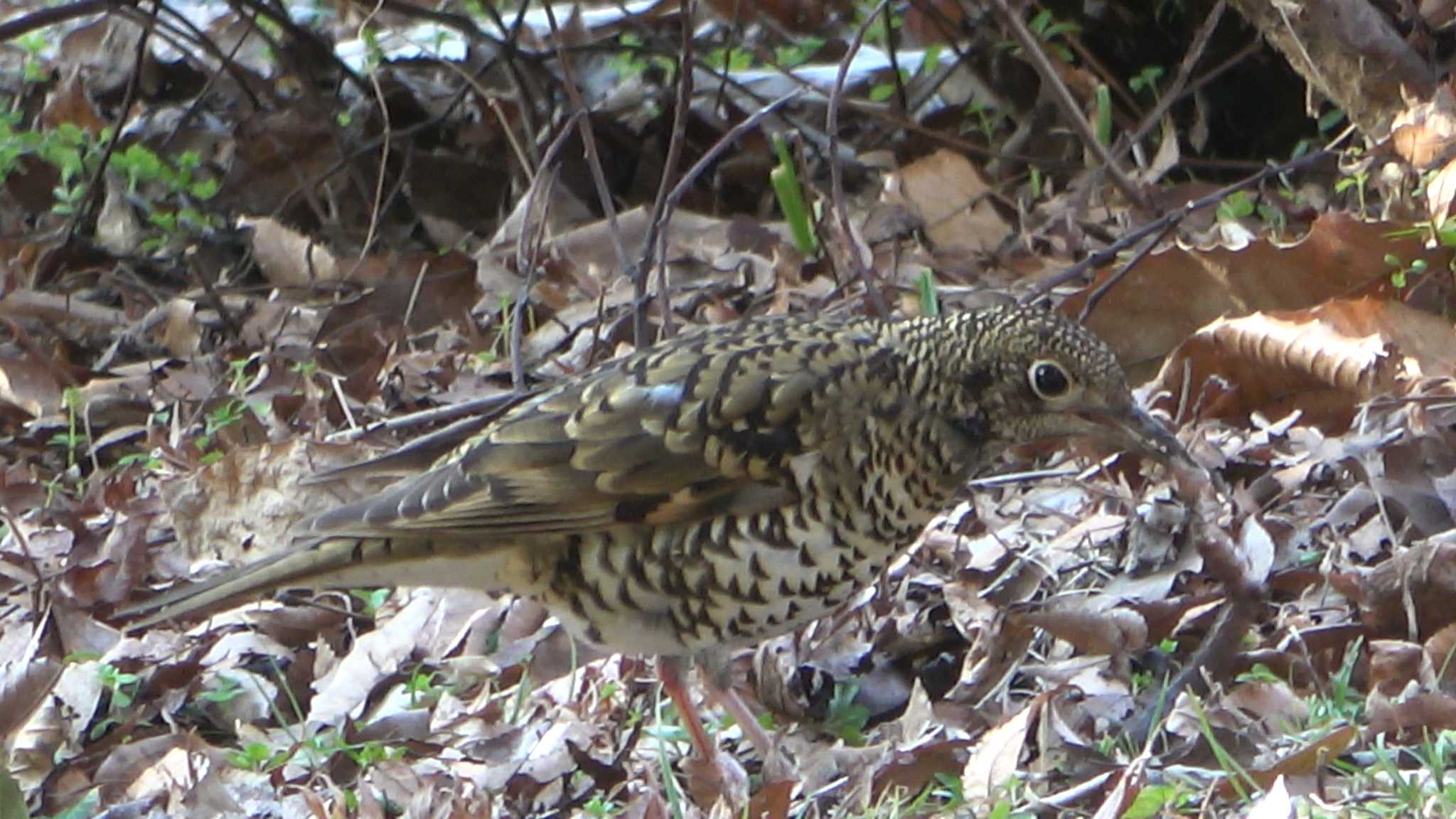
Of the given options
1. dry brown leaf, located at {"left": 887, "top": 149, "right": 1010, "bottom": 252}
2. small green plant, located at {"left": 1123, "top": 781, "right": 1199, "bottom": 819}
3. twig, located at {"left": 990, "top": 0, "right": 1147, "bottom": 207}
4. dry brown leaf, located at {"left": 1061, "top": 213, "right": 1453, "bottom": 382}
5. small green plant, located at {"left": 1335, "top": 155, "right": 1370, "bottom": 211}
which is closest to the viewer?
small green plant, located at {"left": 1123, "top": 781, "right": 1199, "bottom": 819}

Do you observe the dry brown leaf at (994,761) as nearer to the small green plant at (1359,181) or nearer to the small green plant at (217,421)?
the small green plant at (1359,181)

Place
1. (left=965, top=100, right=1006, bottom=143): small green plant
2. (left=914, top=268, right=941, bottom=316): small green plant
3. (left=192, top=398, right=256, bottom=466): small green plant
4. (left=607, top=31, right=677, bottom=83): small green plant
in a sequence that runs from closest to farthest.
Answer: (left=914, top=268, right=941, bottom=316): small green plant → (left=192, top=398, right=256, bottom=466): small green plant → (left=965, top=100, right=1006, bottom=143): small green plant → (left=607, top=31, right=677, bottom=83): small green plant

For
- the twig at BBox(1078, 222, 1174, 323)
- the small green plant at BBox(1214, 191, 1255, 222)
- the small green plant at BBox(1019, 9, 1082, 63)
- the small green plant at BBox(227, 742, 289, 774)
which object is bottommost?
the small green plant at BBox(227, 742, 289, 774)

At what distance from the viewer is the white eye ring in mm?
4191

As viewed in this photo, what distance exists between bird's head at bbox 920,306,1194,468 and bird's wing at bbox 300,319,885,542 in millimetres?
222

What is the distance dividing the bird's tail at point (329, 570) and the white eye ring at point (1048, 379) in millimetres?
1206

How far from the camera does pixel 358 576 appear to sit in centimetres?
449

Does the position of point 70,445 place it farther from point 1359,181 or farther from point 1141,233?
point 1359,181

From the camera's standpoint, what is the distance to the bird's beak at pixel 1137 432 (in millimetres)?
4230

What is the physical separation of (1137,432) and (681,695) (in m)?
1.10

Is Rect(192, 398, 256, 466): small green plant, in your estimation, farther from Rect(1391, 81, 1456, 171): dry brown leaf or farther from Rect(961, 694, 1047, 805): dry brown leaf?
Rect(1391, 81, 1456, 171): dry brown leaf

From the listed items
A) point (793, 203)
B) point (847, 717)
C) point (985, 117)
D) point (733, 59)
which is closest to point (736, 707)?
point (847, 717)

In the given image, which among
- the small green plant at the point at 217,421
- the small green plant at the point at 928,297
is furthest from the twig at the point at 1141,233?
Answer: the small green plant at the point at 217,421

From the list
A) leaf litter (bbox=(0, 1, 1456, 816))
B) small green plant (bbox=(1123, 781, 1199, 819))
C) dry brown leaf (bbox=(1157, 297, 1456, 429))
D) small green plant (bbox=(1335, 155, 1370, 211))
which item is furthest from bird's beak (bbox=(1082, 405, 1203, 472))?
small green plant (bbox=(1335, 155, 1370, 211))
